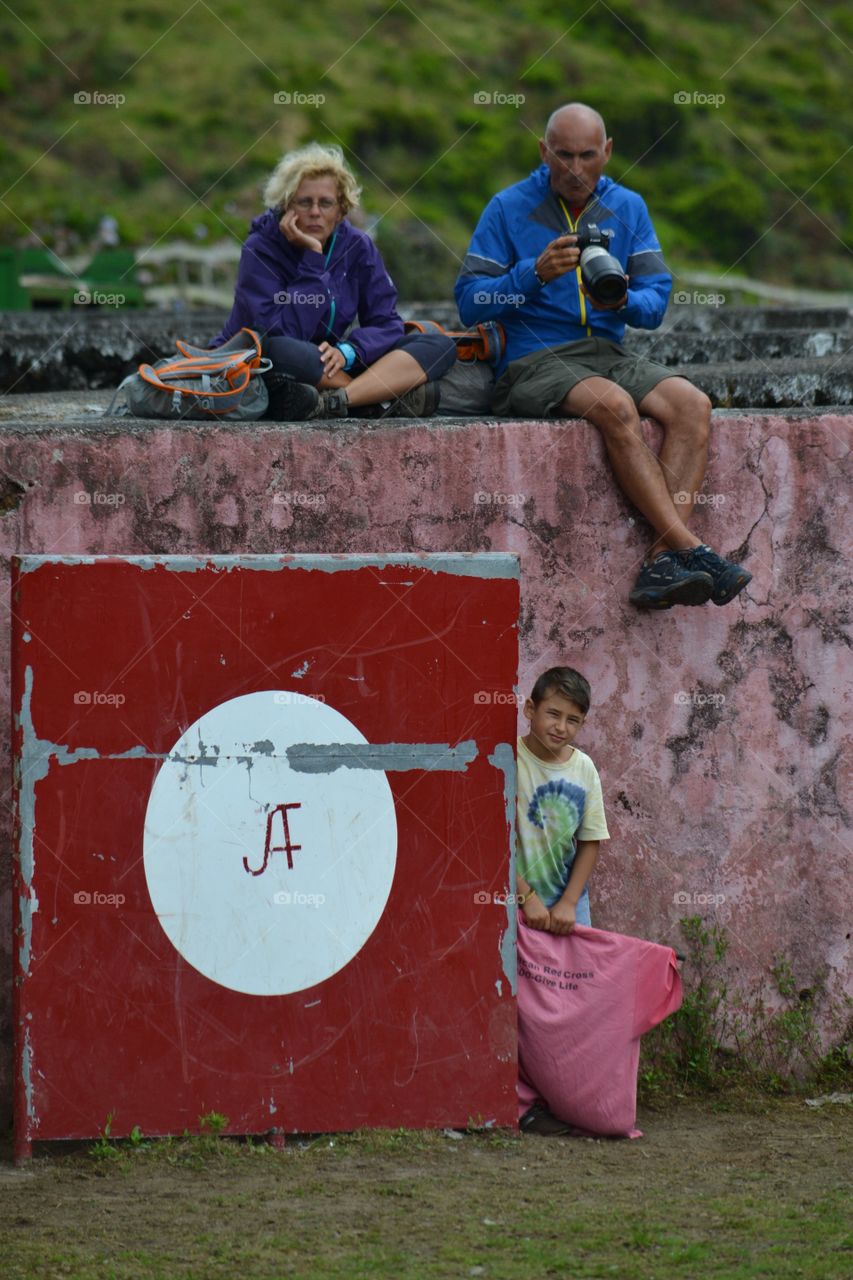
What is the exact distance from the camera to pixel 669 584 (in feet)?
14.5

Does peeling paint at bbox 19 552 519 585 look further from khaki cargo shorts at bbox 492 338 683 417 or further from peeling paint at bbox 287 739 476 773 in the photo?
khaki cargo shorts at bbox 492 338 683 417

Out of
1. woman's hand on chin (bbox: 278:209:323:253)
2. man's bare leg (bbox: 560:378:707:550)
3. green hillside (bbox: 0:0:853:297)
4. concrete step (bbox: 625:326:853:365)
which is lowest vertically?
man's bare leg (bbox: 560:378:707:550)

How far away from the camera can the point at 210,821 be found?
3.93m

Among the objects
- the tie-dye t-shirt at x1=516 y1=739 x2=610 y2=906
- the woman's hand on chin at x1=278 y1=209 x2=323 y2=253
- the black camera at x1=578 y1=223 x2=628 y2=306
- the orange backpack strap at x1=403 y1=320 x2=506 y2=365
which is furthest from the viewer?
the orange backpack strap at x1=403 y1=320 x2=506 y2=365

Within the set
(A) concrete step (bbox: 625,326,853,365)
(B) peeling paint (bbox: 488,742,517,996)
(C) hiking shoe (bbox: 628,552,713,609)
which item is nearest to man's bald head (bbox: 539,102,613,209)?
(C) hiking shoe (bbox: 628,552,713,609)

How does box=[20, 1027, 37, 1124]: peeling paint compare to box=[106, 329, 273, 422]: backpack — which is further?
box=[106, 329, 273, 422]: backpack

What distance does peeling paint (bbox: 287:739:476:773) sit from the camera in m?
3.97

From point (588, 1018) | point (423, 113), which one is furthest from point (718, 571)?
point (423, 113)

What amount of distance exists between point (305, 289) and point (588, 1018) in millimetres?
2260

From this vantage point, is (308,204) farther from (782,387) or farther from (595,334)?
(782,387)

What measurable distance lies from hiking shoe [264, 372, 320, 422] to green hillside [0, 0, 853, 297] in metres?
22.7

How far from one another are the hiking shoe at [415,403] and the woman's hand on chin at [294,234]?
50 cm

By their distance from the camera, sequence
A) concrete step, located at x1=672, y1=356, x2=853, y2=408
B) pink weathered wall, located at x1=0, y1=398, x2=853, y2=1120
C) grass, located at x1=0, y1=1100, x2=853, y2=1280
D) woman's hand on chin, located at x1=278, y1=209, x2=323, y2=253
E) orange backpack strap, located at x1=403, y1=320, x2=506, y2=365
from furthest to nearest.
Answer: concrete step, located at x1=672, y1=356, x2=853, y2=408, orange backpack strap, located at x1=403, y1=320, x2=506, y2=365, woman's hand on chin, located at x1=278, y1=209, x2=323, y2=253, pink weathered wall, located at x1=0, y1=398, x2=853, y2=1120, grass, located at x1=0, y1=1100, x2=853, y2=1280

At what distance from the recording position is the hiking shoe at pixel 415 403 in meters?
4.93
